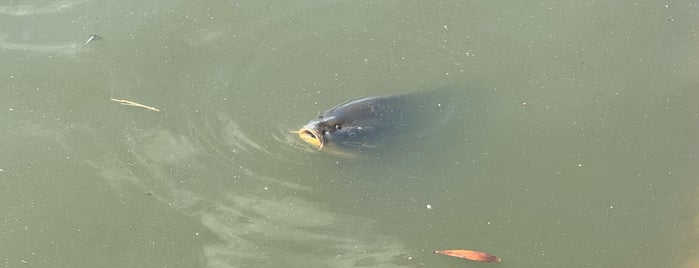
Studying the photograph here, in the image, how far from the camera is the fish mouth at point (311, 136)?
9.72 ft

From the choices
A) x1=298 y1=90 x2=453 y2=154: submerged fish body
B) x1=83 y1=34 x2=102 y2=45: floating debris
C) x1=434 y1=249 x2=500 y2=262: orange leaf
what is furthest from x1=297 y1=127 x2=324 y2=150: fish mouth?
x1=83 y1=34 x2=102 y2=45: floating debris

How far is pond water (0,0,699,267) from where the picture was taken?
9.57ft

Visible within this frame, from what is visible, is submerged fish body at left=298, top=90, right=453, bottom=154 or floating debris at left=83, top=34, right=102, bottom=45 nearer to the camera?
submerged fish body at left=298, top=90, right=453, bottom=154

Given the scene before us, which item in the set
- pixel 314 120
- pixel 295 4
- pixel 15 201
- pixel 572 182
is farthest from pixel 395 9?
pixel 15 201

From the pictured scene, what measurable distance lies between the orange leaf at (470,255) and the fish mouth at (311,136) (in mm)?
777

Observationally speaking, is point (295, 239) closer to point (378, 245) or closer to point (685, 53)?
point (378, 245)

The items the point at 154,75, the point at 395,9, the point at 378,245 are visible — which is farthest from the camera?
the point at 395,9

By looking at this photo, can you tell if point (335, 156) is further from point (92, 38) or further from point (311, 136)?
point (92, 38)

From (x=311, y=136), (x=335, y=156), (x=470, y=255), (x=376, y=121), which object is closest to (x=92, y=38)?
(x=311, y=136)

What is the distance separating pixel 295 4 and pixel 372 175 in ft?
3.64

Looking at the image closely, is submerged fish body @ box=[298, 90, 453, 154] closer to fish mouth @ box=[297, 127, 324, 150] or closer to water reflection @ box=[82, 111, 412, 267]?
fish mouth @ box=[297, 127, 324, 150]

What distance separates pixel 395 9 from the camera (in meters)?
3.42

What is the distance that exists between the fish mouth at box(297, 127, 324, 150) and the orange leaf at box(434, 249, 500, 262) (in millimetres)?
777

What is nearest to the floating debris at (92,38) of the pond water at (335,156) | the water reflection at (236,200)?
the pond water at (335,156)
